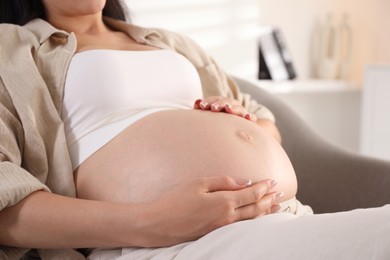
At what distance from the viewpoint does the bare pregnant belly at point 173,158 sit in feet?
3.91

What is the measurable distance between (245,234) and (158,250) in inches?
6.0

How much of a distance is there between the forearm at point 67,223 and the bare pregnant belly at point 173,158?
9cm

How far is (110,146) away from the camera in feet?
4.15

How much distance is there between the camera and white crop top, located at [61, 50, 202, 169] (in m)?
1.31

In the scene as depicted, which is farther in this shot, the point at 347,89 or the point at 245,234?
the point at 347,89

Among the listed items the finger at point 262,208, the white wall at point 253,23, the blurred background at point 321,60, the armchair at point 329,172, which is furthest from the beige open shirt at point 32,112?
the blurred background at point 321,60

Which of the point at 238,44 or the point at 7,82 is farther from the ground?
the point at 7,82

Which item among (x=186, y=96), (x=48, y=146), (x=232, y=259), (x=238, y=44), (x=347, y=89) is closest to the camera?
(x=232, y=259)

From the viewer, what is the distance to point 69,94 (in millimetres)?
1336

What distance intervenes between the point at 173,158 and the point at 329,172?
0.63 metres

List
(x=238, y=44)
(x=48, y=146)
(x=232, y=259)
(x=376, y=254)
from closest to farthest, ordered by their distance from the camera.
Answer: (x=376, y=254) < (x=232, y=259) < (x=48, y=146) < (x=238, y=44)

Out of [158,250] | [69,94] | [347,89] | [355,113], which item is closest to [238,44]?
[347,89]

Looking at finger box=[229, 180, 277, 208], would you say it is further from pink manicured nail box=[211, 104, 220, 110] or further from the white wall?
the white wall

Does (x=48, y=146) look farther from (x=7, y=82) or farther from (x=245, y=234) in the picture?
(x=245, y=234)
